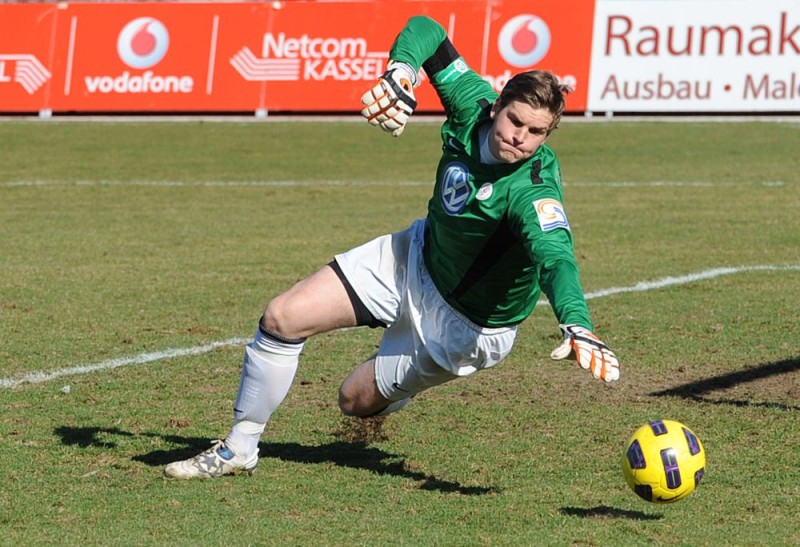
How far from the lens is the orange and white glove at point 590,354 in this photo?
482 centimetres

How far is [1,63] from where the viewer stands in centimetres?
2464

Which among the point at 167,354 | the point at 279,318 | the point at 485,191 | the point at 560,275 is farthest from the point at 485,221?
the point at 167,354

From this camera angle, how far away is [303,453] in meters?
6.77

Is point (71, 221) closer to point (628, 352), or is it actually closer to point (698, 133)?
point (628, 352)

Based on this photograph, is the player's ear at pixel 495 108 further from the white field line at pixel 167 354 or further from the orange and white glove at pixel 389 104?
the white field line at pixel 167 354

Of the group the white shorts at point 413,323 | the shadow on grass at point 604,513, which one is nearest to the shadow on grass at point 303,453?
the white shorts at point 413,323

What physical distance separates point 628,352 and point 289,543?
4.18m

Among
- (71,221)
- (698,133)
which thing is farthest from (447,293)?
(698,133)

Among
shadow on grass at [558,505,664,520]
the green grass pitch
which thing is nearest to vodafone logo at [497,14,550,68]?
the green grass pitch

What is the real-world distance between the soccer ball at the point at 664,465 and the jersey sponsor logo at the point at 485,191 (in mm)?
1228

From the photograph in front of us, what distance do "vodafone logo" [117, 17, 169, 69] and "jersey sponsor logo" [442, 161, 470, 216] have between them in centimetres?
1910

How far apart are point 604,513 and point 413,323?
4.08ft

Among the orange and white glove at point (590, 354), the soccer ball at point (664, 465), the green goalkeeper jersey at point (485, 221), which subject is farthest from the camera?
the soccer ball at point (664, 465)

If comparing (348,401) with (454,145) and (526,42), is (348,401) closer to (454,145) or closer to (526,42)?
(454,145)
